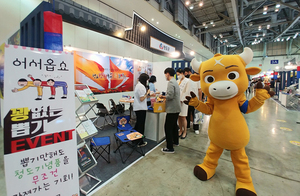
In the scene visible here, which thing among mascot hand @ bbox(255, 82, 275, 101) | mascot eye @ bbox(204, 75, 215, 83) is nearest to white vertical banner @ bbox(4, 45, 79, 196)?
mascot eye @ bbox(204, 75, 215, 83)

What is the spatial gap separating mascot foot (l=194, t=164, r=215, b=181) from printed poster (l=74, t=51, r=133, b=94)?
14.8 feet

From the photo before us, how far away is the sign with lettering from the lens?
4.31m

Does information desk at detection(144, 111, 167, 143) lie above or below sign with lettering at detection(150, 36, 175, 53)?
below

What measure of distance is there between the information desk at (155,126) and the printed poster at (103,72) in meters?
3.02

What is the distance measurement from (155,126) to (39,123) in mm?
2420

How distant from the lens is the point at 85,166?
6.17 ft

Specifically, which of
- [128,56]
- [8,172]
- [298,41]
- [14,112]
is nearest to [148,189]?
[8,172]

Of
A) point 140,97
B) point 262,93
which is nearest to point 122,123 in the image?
point 140,97

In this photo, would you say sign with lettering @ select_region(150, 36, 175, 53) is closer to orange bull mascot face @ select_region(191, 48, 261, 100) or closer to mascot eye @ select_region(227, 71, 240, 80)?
orange bull mascot face @ select_region(191, 48, 261, 100)

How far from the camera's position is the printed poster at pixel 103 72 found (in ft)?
16.5

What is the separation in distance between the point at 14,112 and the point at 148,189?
5.58 ft

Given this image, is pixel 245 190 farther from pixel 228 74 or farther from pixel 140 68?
pixel 140 68

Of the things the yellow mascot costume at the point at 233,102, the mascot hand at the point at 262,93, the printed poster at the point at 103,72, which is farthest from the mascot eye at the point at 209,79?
the printed poster at the point at 103,72

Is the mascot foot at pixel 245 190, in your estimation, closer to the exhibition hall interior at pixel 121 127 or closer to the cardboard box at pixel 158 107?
the exhibition hall interior at pixel 121 127
